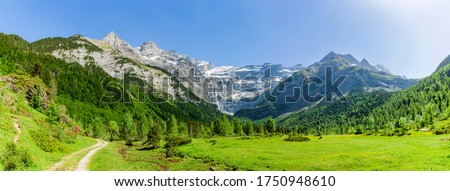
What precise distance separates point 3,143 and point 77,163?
422 inches

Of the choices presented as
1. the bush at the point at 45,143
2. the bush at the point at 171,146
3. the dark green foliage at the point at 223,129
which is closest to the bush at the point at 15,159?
the bush at the point at 45,143

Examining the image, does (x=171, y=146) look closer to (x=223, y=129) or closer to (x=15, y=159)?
(x=15, y=159)

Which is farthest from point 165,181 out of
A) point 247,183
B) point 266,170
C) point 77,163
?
point 77,163

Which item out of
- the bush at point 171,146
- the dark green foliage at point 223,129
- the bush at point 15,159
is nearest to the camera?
the bush at point 15,159

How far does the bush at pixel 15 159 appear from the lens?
38.7 meters

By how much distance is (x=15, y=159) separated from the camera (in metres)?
39.2

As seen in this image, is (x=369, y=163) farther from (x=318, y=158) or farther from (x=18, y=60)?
(x=18, y=60)

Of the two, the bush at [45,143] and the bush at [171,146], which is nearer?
the bush at [45,143]

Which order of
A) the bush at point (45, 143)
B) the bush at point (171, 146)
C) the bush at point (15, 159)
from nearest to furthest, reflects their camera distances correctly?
the bush at point (15, 159), the bush at point (45, 143), the bush at point (171, 146)

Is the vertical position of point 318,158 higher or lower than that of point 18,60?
lower

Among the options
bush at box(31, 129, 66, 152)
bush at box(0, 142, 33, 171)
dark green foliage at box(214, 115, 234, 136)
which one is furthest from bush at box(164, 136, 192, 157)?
dark green foliage at box(214, 115, 234, 136)

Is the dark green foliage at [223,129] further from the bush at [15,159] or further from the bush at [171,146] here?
the bush at [15,159]

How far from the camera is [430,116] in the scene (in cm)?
16975

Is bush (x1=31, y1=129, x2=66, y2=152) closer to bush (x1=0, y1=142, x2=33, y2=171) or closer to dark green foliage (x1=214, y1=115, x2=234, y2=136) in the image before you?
bush (x1=0, y1=142, x2=33, y2=171)
